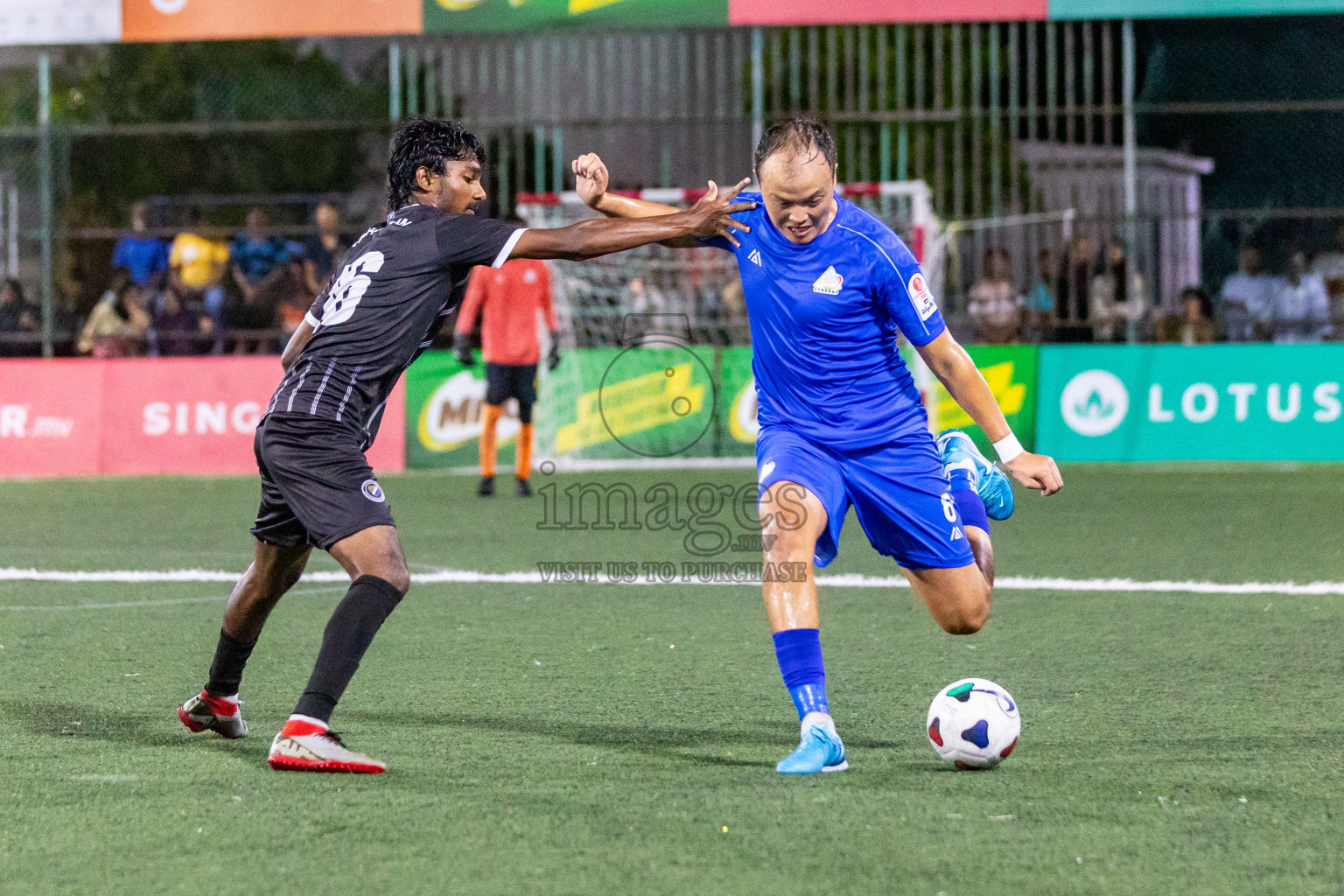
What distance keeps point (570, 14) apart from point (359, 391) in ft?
38.0

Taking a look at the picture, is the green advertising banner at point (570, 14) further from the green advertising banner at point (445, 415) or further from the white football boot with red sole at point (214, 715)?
the white football boot with red sole at point (214, 715)

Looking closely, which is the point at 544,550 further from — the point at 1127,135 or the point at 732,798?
the point at 1127,135

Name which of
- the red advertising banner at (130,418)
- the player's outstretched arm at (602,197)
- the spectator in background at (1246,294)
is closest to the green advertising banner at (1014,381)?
the spectator in background at (1246,294)

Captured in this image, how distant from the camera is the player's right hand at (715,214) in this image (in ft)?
14.7

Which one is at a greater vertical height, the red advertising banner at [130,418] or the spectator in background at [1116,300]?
the spectator in background at [1116,300]

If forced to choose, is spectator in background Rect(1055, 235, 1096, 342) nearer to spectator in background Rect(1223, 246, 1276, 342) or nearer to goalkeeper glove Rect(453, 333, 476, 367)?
spectator in background Rect(1223, 246, 1276, 342)

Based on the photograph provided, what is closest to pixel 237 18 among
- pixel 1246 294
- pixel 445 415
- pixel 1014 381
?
pixel 445 415

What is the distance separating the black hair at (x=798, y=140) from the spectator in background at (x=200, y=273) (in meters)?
12.2

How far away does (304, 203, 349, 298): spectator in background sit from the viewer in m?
15.5

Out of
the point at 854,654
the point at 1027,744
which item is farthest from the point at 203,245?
the point at 1027,744

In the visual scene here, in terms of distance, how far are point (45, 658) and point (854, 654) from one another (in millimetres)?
3212

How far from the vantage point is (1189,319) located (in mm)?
15766

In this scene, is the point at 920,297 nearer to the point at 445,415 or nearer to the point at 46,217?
the point at 445,415

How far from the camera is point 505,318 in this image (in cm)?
1292
